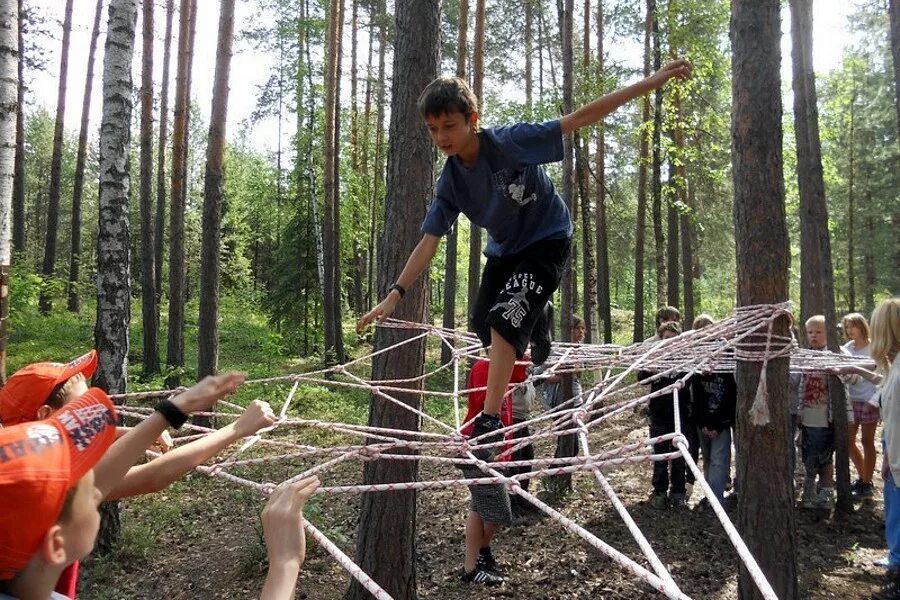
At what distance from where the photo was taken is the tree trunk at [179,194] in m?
7.71

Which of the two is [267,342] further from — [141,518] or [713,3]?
[713,3]

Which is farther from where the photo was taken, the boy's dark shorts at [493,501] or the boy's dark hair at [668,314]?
the boy's dark hair at [668,314]

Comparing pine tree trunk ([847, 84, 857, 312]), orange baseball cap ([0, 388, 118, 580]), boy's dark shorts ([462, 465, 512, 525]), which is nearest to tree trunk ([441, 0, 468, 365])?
boy's dark shorts ([462, 465, 512, 525])

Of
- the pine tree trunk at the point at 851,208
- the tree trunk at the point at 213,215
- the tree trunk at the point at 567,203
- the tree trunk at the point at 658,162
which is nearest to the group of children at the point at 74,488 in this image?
the tree trunk at the point at 567,203

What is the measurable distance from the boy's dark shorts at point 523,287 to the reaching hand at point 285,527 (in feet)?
3.25

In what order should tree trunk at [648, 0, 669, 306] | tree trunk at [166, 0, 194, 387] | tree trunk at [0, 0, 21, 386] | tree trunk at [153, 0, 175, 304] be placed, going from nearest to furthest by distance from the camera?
1. tree trunk at [0, 0, 21, 386]
2. tree trunk at [648, 0, 669, 306]
3. tree trunk at [166, 0, 194, 387]
4. tree trunk at [153, 0, 175, 304]

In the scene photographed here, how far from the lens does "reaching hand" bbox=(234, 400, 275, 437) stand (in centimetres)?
128

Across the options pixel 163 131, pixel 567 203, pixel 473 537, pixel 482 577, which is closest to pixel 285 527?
pixel 473 537

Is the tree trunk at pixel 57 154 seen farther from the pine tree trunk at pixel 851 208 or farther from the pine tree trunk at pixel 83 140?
the pine tree trunk at pixel 851 208

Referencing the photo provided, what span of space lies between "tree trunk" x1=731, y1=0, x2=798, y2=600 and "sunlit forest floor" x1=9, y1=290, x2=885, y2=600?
918 millimetres

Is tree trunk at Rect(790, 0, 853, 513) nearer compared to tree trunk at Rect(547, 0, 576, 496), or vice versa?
tree trunk at Rect(790, 0, 853, 513)

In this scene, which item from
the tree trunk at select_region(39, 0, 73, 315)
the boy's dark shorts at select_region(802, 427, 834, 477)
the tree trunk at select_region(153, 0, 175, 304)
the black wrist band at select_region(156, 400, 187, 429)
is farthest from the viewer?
the tree trunk at select_region(39, 0, 73, 315)

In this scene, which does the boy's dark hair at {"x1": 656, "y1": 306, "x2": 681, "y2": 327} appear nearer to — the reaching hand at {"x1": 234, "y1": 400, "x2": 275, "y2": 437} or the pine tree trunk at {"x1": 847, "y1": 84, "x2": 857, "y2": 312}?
the reaching hand at {"x1": 234, "y1": 400, "x2": 275, "y2": 437}

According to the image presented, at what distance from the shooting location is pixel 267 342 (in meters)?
11.7
